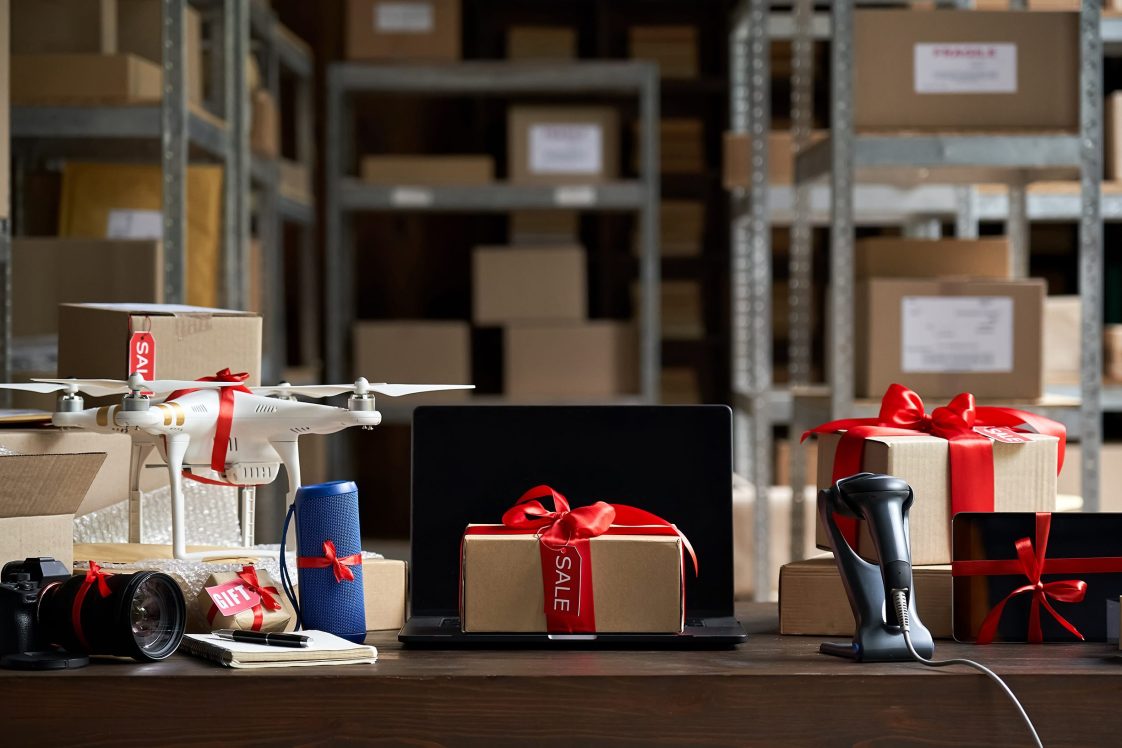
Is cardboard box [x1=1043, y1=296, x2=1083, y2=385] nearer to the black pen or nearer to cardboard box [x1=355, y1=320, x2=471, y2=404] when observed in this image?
cardboard box [x1=355, y1=320, x2=471, y2=404]

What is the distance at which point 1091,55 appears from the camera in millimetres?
2270

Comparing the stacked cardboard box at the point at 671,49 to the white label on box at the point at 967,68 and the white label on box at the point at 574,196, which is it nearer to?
the white label on box at the point at 574,196

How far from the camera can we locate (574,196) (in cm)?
350

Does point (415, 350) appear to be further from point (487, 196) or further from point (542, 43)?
point (542, 43)

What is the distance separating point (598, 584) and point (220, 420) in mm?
411

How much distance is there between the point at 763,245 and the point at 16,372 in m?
1.67

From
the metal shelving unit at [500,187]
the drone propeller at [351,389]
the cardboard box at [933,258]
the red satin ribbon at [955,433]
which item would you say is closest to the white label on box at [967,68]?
the cardboard box at [933,258]

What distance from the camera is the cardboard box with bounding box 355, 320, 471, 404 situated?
11.5 feet

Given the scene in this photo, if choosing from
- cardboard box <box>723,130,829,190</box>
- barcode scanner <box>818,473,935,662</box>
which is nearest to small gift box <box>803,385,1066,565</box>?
barcode scanner <box>818,473,935,662</box>

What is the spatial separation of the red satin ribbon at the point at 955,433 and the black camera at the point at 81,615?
0.62 meters

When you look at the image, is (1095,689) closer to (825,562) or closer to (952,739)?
(952,739)

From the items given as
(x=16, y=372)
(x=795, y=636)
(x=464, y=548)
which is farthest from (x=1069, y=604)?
(x=16, y=372)

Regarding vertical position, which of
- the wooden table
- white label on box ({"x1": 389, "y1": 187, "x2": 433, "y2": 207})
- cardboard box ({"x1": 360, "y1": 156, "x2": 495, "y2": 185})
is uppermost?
cardboard box ({"x1": 360, "y1": 156, "x2": 495, "y2": 185})

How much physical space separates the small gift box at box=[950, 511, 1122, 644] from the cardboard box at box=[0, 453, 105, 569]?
82cm
